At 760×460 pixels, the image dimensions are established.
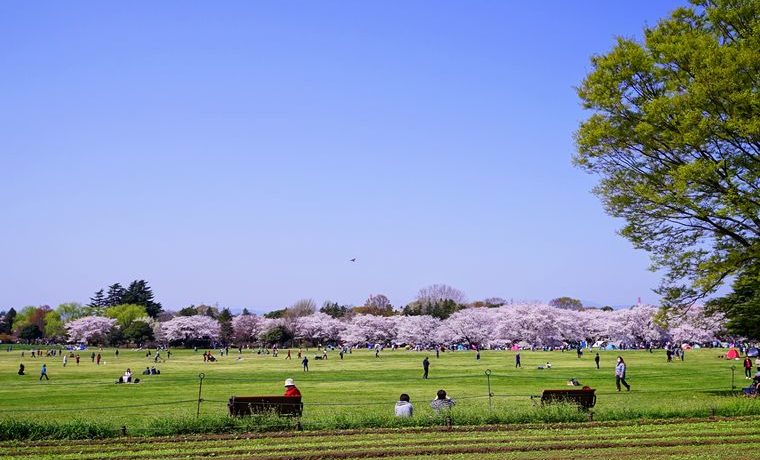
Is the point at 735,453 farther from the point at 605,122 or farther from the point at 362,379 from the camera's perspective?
the point at 362,379

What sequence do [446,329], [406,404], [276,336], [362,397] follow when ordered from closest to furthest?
[406,404] → [362,397] → [446,329] → [276,336]

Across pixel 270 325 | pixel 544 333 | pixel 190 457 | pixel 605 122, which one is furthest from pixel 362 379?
pixel 270 325

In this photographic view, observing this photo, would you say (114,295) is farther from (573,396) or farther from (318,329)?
(573,396)

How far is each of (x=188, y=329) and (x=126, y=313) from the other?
20.1 metres

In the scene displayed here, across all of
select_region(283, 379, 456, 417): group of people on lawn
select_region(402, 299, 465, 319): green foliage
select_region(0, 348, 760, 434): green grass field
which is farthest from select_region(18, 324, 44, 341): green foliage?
select_region(283, 379, 456, 417): group of people on lawn

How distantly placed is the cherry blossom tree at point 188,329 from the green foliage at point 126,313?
1174 cm

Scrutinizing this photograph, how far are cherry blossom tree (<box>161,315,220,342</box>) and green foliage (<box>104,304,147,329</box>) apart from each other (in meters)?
11.7

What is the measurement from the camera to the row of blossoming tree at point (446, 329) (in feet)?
441

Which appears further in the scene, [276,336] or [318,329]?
[318,329]

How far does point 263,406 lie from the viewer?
752 inches

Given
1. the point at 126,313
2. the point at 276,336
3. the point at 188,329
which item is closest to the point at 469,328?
the point at 276,336

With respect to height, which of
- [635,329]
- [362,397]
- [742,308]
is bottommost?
[362,397]

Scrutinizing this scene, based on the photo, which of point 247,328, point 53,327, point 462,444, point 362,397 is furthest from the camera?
point 53,327

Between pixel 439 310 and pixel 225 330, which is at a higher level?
pixel 439 310
